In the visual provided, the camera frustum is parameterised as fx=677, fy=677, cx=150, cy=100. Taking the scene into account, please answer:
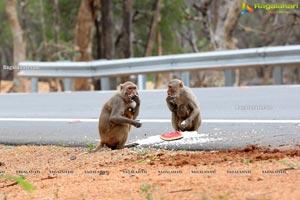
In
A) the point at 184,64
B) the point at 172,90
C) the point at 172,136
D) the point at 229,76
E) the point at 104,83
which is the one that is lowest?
the point at 104,83

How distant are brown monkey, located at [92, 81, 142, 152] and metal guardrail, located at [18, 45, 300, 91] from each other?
834 centimetres

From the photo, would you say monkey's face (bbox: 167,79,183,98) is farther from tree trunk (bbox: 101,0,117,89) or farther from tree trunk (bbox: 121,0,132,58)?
tree trunk (bbox: 121,0,132,58)

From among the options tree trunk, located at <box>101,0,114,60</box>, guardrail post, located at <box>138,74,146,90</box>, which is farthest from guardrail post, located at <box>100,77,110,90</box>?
tree trunk, located at <box>101,0,114,60</box>

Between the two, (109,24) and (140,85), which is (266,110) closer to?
(140,85)

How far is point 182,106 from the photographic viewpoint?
838 centimetres

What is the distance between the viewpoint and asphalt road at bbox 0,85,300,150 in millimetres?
8177

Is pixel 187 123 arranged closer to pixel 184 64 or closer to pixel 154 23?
Result: pixel 184 64

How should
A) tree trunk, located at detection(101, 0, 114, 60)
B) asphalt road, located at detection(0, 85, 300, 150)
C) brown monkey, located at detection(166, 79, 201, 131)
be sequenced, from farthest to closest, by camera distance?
tree trunk, located at detection(101, 0, 114, 60)
brown monkey, located at detection(166, 79, 201, 131)
asphalt road, located at detection(0, 85, 300, 150)

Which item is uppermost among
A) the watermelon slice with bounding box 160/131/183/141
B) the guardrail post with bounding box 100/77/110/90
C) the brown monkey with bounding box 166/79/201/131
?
the brown monkey with bounding box 166/79/201/131

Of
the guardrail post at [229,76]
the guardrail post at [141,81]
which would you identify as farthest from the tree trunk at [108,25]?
the guardrail post at [229,76]

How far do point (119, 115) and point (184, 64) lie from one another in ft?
30.3

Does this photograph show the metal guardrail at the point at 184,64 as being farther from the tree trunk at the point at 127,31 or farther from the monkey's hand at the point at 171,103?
the tree trunk at the point at 127,31

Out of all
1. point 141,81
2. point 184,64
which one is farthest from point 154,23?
point 184,64

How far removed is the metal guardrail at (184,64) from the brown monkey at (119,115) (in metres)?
8.34
